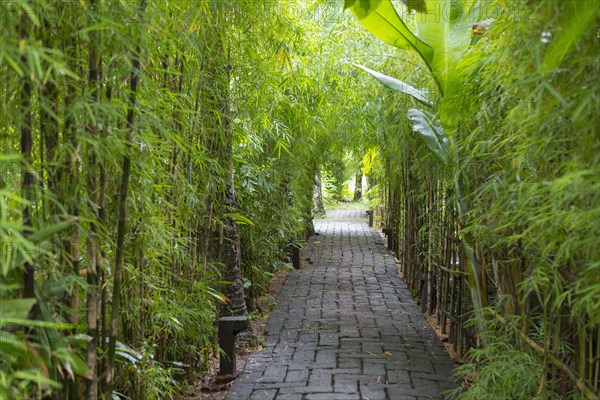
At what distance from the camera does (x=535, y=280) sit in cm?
226

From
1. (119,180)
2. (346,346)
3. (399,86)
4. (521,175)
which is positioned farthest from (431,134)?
(119,180)

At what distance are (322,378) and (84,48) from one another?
2.77m

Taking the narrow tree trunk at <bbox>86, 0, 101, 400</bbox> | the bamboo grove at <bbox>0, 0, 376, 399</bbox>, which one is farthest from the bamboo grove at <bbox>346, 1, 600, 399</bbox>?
the narrow tree trunk at <bbox>86, 0, 101, 400</bbox>

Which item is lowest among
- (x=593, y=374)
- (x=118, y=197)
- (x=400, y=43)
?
(x=593, y=374)

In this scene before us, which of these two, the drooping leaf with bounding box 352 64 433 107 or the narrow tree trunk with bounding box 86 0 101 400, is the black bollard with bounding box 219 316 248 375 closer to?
the drooping leaf with bounding box 352 64 433 107

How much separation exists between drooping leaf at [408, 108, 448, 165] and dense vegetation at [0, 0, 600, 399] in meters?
0.01

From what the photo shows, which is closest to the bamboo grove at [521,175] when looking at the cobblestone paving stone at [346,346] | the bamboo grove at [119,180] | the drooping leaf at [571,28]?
the drooping leaf at [571,28]

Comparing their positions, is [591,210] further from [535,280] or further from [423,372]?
[423,372]

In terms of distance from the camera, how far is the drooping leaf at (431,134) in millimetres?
4074

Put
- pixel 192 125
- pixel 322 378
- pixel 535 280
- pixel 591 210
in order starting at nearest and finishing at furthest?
1. pixel 591 210
2. pixel 535 280
3. pixel 192 125
4. pixel 322 378

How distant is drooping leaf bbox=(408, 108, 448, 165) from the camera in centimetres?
407

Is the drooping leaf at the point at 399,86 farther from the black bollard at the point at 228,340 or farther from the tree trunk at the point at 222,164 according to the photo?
the black bollard at the point at 228,340

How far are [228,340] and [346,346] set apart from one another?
112cm

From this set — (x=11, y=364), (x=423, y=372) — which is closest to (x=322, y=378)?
(x=423, y=372)
